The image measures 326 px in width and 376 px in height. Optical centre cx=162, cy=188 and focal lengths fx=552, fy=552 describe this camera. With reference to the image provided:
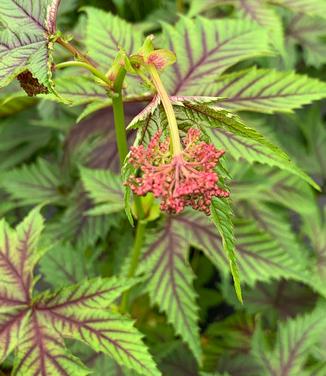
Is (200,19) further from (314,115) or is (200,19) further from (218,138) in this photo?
(314,115)

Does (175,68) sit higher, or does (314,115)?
(175,68)

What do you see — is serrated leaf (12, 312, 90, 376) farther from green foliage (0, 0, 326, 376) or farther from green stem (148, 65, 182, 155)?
green stem (148, 65, 182, 155)

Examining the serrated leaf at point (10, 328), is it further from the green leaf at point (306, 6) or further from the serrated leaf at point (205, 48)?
the green leaf at point (306, 6)

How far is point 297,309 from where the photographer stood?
1.30m

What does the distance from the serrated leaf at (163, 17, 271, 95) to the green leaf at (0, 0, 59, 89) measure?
37 cm

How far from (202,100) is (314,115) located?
94cm

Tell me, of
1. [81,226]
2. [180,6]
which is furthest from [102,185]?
[180,6]

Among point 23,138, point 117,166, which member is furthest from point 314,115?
point 23,138

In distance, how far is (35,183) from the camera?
1.29m

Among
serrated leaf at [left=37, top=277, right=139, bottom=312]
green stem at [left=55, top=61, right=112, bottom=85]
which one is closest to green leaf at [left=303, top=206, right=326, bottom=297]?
serrated leaf at [left=37, top=277, right=139, bottom=312]

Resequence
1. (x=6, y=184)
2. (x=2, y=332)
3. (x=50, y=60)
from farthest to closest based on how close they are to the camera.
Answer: (x=6, y=184)
(x=2, y=332)
(x=50, y=60)

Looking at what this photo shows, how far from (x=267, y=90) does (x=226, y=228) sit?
0.45 m

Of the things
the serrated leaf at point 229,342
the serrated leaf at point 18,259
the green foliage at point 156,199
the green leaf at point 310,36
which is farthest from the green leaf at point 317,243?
the serrated leaf at point 18,259

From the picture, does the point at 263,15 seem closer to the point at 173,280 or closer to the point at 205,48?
the point at 205,48
